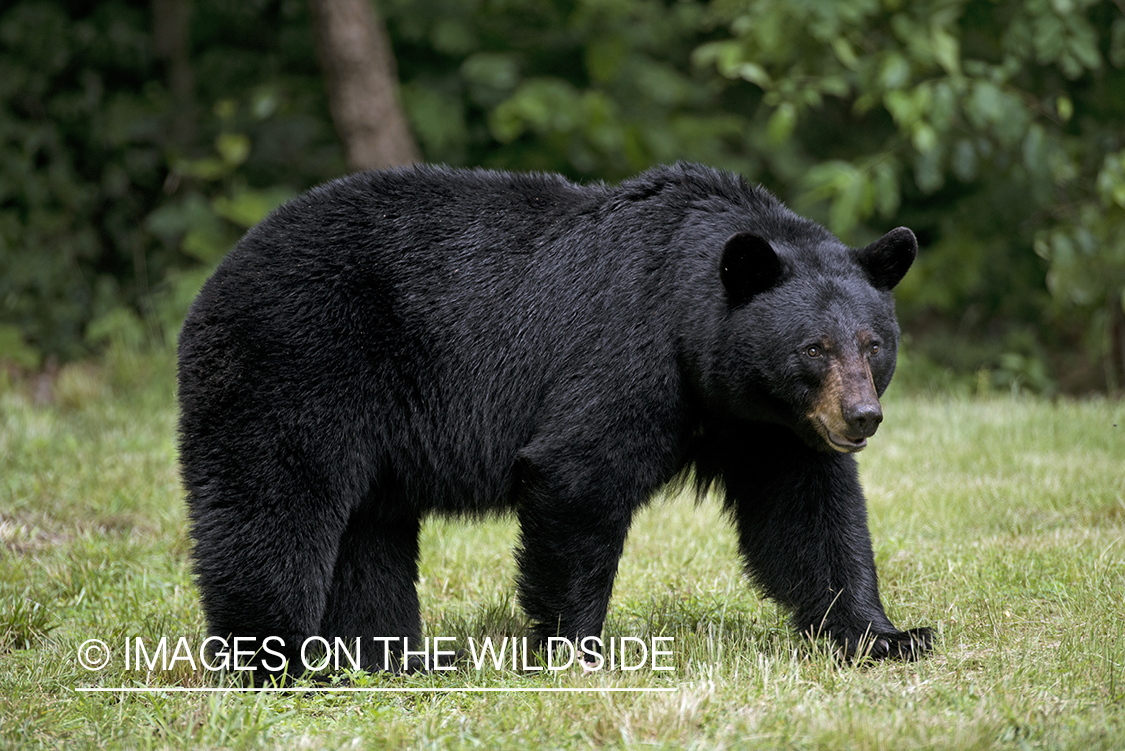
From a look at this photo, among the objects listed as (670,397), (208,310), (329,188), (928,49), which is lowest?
(670,397)

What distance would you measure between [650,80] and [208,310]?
769 centimetres

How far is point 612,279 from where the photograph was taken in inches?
151

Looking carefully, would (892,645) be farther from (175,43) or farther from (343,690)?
(175,43)

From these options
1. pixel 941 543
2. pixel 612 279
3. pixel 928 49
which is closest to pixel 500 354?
pixel 612 279

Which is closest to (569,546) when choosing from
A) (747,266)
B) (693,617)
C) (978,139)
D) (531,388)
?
(531,388)

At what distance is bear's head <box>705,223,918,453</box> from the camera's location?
345cm

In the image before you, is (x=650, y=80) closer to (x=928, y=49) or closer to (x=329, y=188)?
(x=928, y=49)

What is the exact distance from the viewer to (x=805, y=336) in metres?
3.51

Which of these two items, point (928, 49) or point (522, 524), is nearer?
point (522, 524)

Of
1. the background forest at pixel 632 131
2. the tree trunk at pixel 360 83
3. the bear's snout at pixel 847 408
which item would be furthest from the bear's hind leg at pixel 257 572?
the tree trunk at pixel 360 83

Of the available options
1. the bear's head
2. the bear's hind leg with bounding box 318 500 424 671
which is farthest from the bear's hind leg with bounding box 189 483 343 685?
the bear's head

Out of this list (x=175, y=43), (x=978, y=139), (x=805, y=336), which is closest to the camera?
(x=805, y=336)

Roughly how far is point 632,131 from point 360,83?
2.42 meters

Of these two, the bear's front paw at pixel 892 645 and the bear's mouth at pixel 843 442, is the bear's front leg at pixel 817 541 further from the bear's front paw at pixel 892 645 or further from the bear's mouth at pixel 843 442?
the bear's mouth at pixel 843 442
